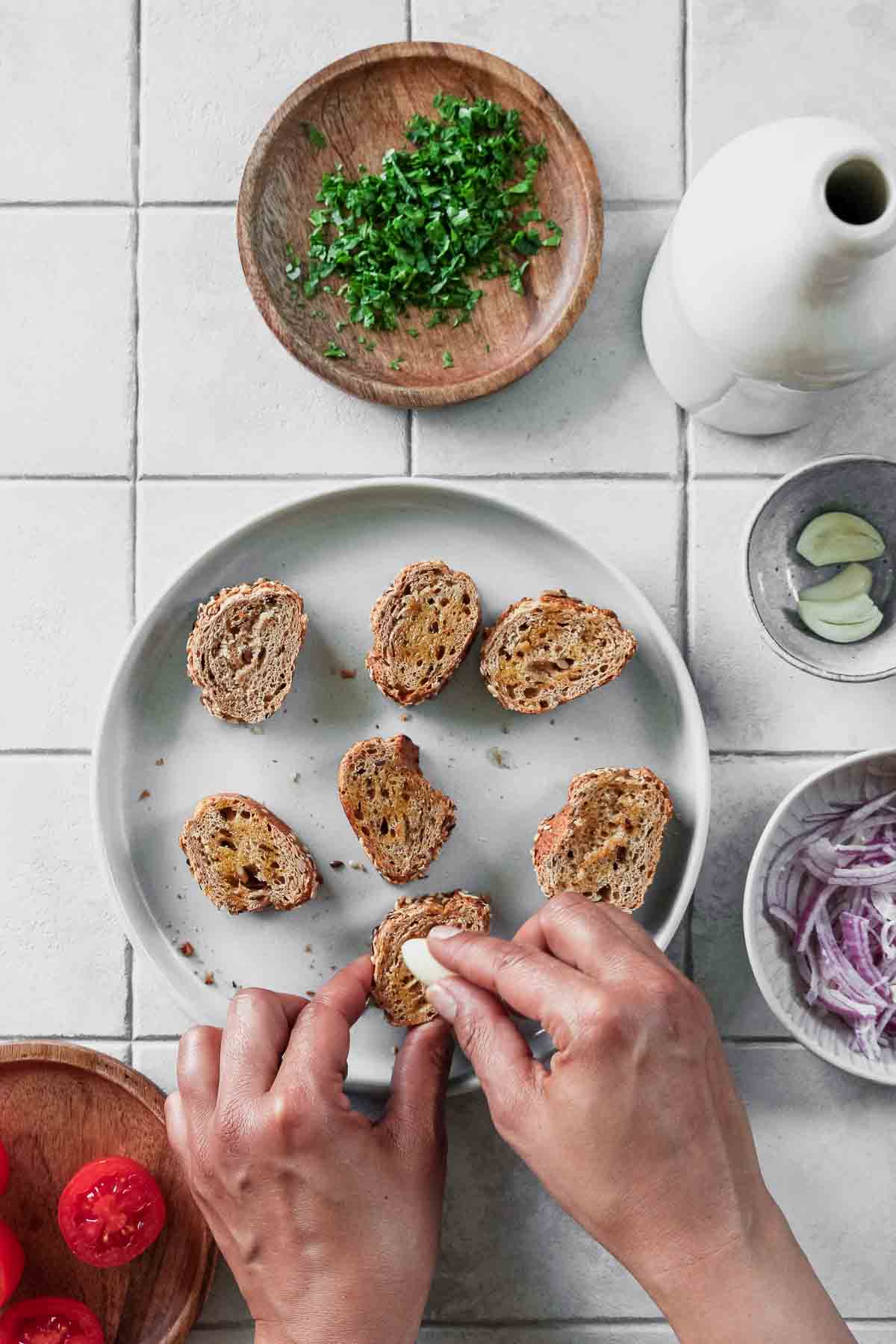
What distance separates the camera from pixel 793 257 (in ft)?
2.77

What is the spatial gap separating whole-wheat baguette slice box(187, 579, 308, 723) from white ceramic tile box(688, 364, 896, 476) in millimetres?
435

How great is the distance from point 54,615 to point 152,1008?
0.41 m

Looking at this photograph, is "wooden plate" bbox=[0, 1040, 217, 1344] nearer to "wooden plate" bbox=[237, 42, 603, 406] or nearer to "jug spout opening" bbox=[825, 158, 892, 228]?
"wooden plate" bbox=[237, 42, 603, 406]

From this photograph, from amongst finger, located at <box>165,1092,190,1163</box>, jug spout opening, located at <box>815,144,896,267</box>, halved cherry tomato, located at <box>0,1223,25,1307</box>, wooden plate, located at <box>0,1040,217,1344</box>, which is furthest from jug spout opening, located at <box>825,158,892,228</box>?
halved cherry tomato, located at <box>0,1223,25,1307</box>

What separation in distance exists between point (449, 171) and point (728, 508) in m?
0.42

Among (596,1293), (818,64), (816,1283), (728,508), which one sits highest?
(818,64)

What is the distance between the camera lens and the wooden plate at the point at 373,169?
109 centimetres

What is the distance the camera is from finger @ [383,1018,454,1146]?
1.00m

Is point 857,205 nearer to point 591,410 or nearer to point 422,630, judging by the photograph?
point 591,410

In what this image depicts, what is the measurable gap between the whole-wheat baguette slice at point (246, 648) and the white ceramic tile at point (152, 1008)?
29 cm

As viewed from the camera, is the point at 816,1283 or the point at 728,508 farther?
the point at 728,508

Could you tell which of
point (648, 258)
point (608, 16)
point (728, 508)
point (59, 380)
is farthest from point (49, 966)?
point (608, 16)

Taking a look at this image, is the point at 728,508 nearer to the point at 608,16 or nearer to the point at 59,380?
the point at 608,16

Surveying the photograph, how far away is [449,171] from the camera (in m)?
1.10
